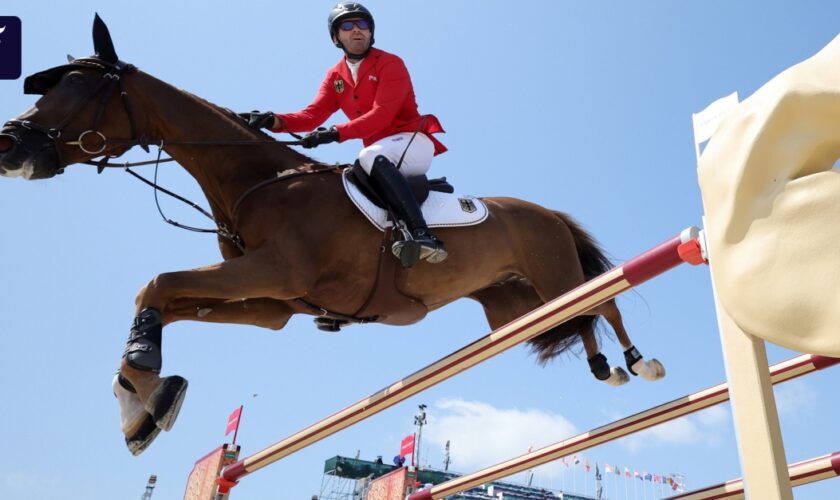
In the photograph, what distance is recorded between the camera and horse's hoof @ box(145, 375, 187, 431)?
2.95m

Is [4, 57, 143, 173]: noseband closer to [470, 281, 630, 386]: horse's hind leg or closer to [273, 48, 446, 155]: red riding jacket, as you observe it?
[273, 48, 446, 155]: red riding jacket

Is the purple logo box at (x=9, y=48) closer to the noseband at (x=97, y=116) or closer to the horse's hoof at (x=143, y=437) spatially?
the noseband at (x=97, y=116)

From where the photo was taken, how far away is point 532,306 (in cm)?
470

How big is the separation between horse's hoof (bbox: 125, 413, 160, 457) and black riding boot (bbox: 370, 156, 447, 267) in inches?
53.3

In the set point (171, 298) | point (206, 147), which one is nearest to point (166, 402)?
point (171, 298)

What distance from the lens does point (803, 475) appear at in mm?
2910

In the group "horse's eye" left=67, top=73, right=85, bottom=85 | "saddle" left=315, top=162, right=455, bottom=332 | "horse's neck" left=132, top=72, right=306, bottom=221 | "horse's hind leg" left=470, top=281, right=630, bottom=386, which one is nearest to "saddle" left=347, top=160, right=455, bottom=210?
"saddle" left=315, top=162, right=455, bottom=332

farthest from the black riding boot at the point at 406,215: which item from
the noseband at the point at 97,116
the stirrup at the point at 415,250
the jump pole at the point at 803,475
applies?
the jump pole at the point at 803,475

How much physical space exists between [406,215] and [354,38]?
1187mm

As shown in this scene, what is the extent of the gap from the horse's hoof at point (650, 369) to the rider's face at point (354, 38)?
253 cm

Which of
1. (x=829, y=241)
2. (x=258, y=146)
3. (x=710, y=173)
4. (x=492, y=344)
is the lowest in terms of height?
(x=829, y=241)

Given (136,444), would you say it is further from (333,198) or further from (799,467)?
(799,467)

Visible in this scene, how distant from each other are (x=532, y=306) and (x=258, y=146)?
200 cm

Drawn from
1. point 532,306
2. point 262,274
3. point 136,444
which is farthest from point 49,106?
point 532,306
